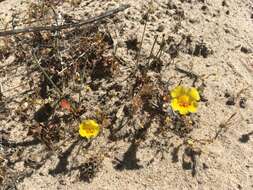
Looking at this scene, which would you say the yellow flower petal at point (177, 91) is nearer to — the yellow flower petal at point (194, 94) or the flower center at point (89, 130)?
the yellow flower petal at point (194, 94)

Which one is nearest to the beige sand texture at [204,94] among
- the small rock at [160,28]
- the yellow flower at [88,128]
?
the small rock at [160,28]

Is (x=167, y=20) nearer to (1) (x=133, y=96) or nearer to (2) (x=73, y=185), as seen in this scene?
(1) (x=133, y=96)

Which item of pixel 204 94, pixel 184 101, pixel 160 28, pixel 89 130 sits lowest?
pixel 89 130

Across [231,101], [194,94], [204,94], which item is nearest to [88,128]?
[194,94]

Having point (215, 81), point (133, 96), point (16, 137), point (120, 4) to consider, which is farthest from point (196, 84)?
point (16, 137)

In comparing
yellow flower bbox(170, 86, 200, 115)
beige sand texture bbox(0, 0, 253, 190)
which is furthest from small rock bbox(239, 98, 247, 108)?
yellow flower bbox(170, 86, 200, 115)

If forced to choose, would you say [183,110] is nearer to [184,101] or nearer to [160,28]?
[184,101]

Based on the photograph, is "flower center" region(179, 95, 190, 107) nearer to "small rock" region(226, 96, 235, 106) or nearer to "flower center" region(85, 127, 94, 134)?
"small rock" region(226, 96, 235, 106)
